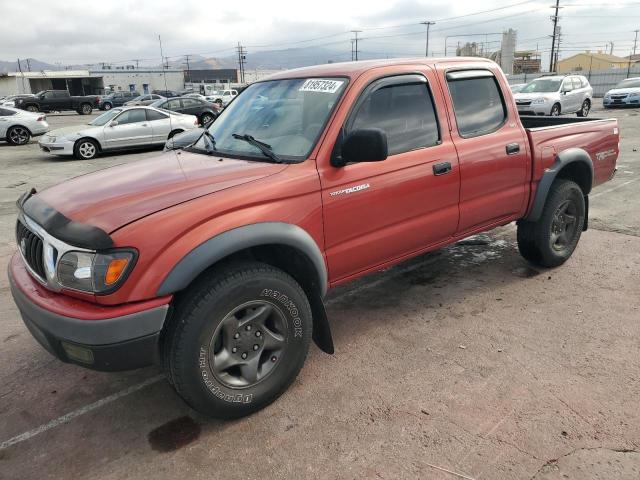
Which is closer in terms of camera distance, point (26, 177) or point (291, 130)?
point (291, 130)

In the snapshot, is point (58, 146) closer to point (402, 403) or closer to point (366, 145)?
point (366, 145)

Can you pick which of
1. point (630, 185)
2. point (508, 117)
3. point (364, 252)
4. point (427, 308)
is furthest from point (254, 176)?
point (630, 185)

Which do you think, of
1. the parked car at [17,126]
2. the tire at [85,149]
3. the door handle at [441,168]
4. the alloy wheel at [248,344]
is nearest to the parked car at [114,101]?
the parked car at [17,126]

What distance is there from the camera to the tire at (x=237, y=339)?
248cm

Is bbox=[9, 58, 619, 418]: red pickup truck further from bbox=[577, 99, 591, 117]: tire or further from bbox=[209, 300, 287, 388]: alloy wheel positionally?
bbox=[577, 99, 591, 117]: tire

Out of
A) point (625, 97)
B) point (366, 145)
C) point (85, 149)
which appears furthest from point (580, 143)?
point (625, 97)

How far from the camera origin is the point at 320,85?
335 cm

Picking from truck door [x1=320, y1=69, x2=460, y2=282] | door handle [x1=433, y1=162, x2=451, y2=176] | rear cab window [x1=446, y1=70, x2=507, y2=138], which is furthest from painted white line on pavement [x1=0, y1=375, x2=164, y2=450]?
rear cab window [x1=446, y1=70, x2=507, y2=138]

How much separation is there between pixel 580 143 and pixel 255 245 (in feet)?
11.5

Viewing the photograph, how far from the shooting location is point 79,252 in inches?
92.4

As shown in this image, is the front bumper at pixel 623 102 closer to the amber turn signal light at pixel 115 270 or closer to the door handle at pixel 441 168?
the door handle at pixel 441 168

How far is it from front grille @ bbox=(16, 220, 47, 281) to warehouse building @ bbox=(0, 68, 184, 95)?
232ft

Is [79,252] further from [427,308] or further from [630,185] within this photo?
[630,185]

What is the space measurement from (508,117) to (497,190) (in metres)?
0.66
